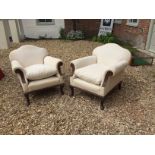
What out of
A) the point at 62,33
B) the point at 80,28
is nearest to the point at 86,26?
the point at 80,28

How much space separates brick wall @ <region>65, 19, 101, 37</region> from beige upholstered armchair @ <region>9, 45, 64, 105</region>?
435cm

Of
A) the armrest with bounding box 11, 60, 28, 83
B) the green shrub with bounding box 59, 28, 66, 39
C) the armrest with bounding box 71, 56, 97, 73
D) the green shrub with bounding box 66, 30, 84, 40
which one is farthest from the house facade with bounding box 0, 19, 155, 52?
the armrest with bounding box 11, 60, 28, 83

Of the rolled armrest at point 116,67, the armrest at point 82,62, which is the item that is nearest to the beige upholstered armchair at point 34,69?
the armrest at point 82,62

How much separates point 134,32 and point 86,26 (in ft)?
7.66

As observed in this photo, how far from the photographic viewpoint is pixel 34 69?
2592 millimetres

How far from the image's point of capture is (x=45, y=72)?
8.35ft

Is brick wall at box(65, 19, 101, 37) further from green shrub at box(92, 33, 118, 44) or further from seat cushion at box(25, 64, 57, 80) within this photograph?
seat cushion at box(25, 64, 57, 80)

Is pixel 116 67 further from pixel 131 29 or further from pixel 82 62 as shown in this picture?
pixel 131 29

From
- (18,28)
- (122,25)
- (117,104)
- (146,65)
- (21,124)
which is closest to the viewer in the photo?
(21,124)

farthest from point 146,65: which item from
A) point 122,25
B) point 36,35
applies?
point 36,35

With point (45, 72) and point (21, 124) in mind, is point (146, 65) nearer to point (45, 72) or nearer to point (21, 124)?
point (45, 72)

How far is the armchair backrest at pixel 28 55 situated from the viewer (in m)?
2.75

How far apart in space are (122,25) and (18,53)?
4322 millimetres

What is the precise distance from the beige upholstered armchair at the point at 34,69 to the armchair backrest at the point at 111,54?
715 millimetres
